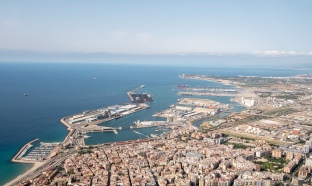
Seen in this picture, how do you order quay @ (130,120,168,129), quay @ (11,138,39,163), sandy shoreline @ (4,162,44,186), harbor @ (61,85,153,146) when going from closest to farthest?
sandy shoreline @ (4,162,44,186)
quay @ (11,138,39,163)
harbor @ (61,85,153,146)
quay @ (130,120,168,129)

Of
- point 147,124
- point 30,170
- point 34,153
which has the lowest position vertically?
point 30,170

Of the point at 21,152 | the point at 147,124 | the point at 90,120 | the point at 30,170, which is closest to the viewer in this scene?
the point at 30,170

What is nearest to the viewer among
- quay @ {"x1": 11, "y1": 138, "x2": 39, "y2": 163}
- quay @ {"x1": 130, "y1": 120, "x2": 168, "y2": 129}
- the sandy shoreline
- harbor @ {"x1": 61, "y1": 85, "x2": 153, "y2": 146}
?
the sandy shoreline

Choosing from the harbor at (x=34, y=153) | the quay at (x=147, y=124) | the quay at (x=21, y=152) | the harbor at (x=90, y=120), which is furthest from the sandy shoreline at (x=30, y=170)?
the quay at (x=147, y=124)

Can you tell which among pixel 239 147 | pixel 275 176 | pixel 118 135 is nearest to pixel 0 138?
pixel 118 135

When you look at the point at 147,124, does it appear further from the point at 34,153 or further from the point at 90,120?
the point at 34,153

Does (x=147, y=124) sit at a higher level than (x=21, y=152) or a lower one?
higher

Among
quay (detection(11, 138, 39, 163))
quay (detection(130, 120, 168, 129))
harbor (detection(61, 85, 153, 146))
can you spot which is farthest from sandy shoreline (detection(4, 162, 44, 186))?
quay (detection(130, 120, 168, 129))

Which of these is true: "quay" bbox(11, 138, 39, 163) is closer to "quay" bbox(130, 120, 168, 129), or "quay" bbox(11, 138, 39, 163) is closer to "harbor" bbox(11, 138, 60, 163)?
"harbor" bbox(11, 138, 60, 163)

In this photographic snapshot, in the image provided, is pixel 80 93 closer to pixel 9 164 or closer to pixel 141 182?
pixel 9 164

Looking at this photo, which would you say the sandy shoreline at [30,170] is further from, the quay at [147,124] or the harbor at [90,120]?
the quay at [147,124]

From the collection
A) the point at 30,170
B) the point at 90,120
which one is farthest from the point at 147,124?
the point at 30,170

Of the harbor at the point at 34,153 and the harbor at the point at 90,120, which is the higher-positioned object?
the harbor at the point at 90,120
